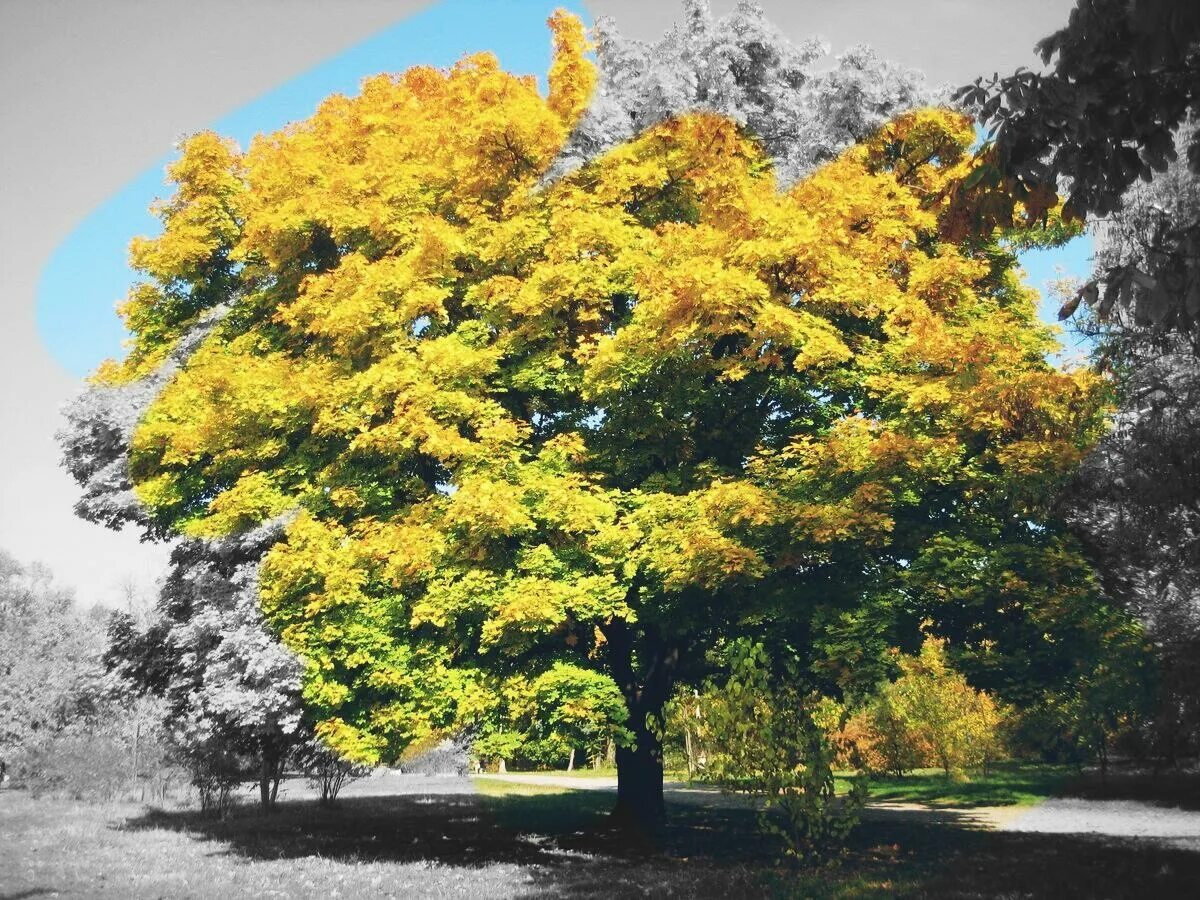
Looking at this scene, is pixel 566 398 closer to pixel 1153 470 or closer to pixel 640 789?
pixel 640 789

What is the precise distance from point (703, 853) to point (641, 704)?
2.80 metres

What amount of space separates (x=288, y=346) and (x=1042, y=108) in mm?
15183

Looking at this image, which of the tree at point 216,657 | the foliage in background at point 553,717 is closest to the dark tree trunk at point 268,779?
the tree at point 216,657

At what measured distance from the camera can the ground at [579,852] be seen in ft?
38.9

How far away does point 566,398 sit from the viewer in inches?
651

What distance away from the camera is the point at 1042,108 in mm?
5762

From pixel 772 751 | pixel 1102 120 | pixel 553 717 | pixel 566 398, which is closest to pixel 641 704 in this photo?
pixel 553 717

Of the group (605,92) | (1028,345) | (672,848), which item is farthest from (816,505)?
(605,92)

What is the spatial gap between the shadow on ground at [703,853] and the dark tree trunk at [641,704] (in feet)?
1.69

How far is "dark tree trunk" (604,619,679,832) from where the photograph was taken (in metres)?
16.6

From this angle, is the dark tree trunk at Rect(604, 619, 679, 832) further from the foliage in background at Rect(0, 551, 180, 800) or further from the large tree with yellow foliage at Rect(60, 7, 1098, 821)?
the foliage in background at Rect(0, 551, 180, 800)

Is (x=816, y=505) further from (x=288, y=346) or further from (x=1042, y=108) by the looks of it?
(x=288, y=346)

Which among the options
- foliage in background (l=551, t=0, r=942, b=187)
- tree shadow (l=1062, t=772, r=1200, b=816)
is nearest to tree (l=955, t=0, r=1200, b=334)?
foliage in background (l=551, t=0, r=942, b=187)

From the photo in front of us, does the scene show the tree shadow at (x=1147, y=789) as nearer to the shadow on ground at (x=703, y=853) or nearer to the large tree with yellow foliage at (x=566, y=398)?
the shadow on ground at (x=703, y=853)
